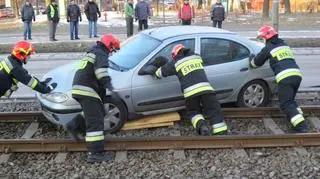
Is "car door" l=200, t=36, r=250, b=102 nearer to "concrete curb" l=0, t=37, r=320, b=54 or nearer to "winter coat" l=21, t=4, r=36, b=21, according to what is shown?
"concrete curb" l=0, t=37, r=320, b=54

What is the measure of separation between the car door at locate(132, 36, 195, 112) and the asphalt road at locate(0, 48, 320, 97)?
3.97m

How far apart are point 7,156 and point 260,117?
4.14 metres

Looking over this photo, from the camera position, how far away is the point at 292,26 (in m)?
28.5

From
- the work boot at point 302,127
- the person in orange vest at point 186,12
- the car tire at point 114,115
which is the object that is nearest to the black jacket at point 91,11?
the person in orange vest at point 186,12

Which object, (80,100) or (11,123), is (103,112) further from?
(11,123)

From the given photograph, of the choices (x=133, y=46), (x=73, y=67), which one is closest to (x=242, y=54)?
(x=133, y=46)

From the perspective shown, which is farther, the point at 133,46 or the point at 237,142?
the point at 133,46

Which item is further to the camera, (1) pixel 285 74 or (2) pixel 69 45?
(2) pixel 69 45

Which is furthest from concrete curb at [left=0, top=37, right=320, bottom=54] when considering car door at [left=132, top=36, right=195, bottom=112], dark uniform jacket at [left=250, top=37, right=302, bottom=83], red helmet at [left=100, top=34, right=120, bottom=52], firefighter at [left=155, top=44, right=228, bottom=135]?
red helmet at [left=100, top=34, right=120, bottom=52]

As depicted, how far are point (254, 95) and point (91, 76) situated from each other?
3.36m

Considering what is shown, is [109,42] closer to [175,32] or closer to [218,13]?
[175,32]

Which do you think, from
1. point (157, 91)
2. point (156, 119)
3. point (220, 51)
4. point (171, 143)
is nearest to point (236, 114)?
point (220, 51)

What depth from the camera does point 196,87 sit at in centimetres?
771

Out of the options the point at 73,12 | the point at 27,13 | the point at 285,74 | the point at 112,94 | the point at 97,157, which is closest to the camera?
the point at 97,157
